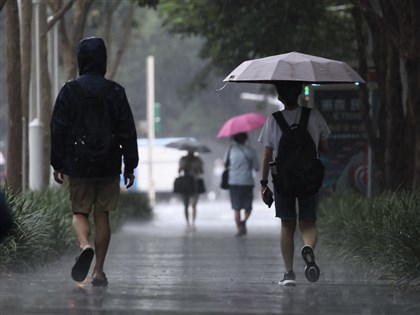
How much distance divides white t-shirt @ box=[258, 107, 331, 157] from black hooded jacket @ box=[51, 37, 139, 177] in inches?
47.7

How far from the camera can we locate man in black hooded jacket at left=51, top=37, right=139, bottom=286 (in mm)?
9891

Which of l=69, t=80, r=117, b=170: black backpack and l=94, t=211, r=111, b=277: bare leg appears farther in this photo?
l=94, t=211, r=111, b=277: bare leg

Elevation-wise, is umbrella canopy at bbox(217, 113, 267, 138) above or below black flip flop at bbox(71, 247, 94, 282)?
below

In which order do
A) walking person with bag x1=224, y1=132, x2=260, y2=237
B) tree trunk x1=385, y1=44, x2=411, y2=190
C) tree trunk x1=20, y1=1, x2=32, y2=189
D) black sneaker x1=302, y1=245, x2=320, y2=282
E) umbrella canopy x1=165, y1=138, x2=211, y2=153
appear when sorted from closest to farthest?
black sneaker x1=302, y1=245, x2=320, y2=282, tree trunk x1=385, y1=44, x2=411, y2=190, tree trunk x1=20, y1=1, x2=32, y2=189, walking person with bag x1=224, y1=132, x2=260, y2=237, umbrella canopy x1=165, y1=138, x2=211, y2=153

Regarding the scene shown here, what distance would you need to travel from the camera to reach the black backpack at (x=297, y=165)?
33.9 feet

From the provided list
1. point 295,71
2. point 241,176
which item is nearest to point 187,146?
point 241,176

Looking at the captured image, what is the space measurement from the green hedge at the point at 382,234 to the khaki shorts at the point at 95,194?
7.96 feet

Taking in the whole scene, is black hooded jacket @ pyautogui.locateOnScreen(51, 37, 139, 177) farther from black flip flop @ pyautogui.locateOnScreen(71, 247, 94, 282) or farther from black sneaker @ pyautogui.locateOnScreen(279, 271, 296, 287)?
black sneaker @ pyautogui.locateOnScreen(279, 271, 296, 287)

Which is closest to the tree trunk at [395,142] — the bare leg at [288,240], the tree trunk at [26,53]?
the tree trunk at [26,53]

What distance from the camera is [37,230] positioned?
12.5 meters

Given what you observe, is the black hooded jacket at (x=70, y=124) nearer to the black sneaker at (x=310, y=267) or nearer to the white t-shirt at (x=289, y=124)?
the white t-shirt at (x=289, y=124)

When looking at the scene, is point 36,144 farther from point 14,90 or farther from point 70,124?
point 70,124

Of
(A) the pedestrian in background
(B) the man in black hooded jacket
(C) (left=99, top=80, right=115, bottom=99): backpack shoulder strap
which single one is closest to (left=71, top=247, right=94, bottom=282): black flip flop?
(B) the man in black hooded jacket

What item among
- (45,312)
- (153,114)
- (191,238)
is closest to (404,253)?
(45,312)
